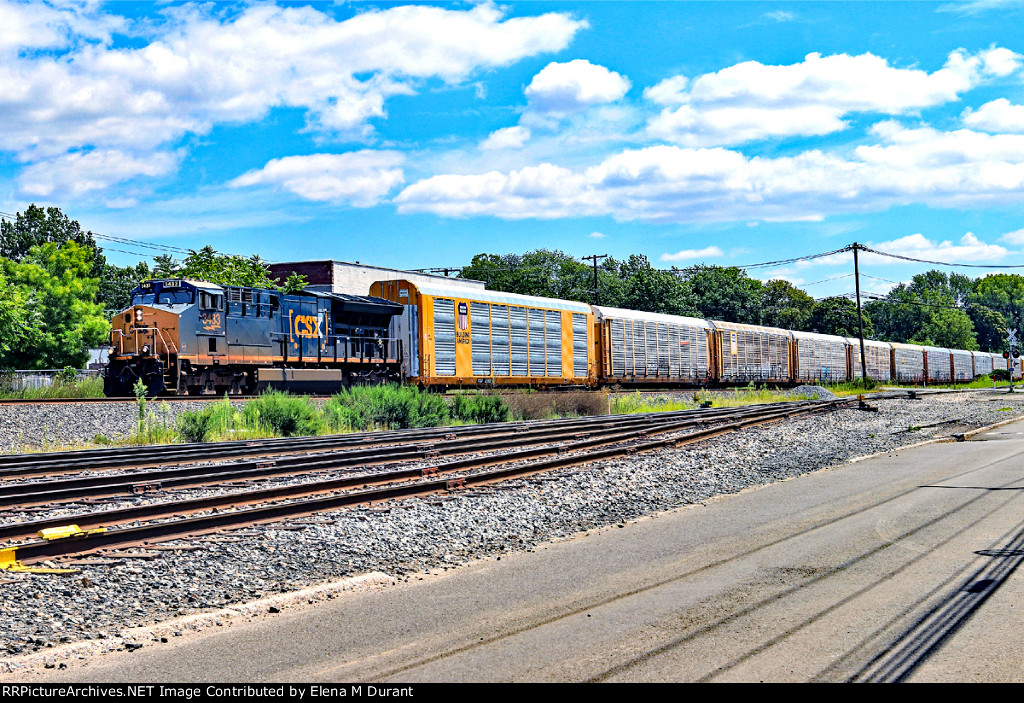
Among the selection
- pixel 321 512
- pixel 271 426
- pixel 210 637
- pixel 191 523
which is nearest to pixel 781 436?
pixel 271 426

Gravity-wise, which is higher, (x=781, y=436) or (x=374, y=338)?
(x=374, y=338)

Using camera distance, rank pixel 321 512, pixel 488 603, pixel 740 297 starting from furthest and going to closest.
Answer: pixel 740 297
pixel 321 512
pixel 488 603

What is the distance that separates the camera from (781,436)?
68.3 feet

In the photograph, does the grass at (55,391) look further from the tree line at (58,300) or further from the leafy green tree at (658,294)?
the leafy green tree at (658,294)

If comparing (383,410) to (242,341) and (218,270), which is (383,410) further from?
(218,270)

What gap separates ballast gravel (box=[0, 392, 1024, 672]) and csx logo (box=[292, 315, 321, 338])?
45.6ft

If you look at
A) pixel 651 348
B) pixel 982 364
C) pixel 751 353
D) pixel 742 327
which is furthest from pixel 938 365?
pixel 651 348

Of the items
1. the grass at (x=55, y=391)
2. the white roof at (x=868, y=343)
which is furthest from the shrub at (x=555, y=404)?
the white roof at (x=868, y=343)

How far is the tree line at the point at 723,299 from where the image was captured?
8338cm

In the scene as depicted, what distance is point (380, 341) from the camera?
28.6 meters

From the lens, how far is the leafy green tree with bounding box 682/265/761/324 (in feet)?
320

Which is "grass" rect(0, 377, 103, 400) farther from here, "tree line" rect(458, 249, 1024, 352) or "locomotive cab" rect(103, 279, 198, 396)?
"tree line" rect(458, 249, 1024, 352)
